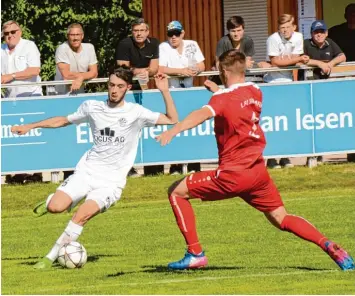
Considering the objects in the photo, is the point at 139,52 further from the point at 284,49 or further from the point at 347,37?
the point at 347,37

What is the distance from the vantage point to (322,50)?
20922 mm

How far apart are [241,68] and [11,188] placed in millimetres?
8919

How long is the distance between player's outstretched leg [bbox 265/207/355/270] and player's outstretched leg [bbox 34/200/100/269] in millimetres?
2018

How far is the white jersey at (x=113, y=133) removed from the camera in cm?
1385

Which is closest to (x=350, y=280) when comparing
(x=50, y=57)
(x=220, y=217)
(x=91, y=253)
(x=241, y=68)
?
(x=241, y=68)

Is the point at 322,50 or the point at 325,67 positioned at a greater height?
the point at 322,50

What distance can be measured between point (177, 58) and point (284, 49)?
1.69 m

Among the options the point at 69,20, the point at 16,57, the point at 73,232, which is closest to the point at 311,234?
the point at 73,232

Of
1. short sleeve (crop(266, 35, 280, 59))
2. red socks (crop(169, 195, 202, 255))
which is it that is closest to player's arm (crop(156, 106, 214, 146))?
red socks (crop(169, 195, 202, 255))

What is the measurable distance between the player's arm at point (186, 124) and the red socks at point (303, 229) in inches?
51.9

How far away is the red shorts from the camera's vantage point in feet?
40.4

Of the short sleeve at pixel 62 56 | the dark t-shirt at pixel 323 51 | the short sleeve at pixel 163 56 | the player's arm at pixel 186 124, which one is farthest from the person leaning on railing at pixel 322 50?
the player's arm at pixel 186 124

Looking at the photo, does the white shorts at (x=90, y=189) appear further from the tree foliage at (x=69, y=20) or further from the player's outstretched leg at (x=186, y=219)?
the tree foliage at (x=69, y=20)

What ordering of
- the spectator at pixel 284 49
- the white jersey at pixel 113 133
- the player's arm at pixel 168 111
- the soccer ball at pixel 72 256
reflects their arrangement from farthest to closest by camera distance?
the spectator at pixel 284 49
the white jersey at pixel 113 133
the player's arm at pixel 168 111
the soccer ball at pixel 72 256
